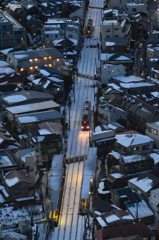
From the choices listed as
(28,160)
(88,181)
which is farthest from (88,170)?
(28,160)

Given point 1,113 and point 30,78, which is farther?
point 30,78

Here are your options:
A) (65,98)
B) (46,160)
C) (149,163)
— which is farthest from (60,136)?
(65,98)

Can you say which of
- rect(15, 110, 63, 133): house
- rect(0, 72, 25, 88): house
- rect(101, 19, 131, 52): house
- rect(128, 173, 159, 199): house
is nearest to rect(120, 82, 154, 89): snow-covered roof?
rect(15, 110, 63, 133): house

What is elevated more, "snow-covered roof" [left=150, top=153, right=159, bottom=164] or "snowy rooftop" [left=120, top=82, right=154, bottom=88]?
"snowy rooftop" [left=120, top=82, right=154, bottom=88]

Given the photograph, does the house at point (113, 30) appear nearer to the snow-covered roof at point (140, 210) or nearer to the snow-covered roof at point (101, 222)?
the snow-covered roof at point (140, 210)

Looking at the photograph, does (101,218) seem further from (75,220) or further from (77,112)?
(77,112)

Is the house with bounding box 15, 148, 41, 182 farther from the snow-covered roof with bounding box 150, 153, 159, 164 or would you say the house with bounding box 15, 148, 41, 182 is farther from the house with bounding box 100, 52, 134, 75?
the house with bounding box 100, 52, 134, 75
